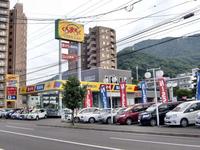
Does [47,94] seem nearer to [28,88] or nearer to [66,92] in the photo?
[28,88]

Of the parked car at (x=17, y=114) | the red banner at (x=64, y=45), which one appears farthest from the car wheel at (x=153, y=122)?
the parked car at (x=17, y=114)

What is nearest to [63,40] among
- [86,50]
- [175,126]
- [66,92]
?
[66,92]

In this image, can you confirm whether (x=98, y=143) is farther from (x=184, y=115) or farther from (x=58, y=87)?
(x=58, y=87)

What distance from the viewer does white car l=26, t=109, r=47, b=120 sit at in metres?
53.8

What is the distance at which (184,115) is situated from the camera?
26.6m

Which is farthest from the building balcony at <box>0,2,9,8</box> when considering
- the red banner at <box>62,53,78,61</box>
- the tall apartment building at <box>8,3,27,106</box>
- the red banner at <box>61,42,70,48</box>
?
the red banner at <box>62,53,78,61</box>

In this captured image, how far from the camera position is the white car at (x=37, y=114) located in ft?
176

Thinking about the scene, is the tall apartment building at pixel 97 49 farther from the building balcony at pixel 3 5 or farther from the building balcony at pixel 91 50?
the building balcony at pixel 3 5

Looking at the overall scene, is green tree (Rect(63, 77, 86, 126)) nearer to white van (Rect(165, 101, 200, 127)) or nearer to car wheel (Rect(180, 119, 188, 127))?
white van (Rect(165, 101, 200, 127))

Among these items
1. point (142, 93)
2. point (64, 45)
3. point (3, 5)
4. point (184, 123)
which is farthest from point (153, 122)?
point (3, 5)

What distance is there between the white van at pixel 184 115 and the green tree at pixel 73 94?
1060 cm

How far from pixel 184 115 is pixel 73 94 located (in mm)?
12235

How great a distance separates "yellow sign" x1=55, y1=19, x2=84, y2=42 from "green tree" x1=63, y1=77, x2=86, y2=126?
17.6 metres

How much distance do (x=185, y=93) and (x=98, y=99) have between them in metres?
49.0
